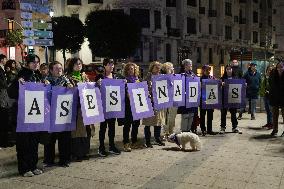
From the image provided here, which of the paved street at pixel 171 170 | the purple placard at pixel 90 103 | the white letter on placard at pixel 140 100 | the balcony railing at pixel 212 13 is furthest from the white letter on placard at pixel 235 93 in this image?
the balcony railing at pixel 212 13

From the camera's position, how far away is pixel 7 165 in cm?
848

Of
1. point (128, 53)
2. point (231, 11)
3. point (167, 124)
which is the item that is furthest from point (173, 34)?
point (167, 124)

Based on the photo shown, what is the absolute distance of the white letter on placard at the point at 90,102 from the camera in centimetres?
852

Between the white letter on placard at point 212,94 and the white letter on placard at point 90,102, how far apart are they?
4.37 meters

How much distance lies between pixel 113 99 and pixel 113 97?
0.14ft

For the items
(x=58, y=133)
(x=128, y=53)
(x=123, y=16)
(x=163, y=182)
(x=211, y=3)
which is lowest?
(x=163, y=182)

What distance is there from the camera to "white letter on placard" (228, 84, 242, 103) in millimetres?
12617

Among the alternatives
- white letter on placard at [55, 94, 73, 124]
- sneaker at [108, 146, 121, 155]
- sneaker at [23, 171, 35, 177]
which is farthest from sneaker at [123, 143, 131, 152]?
sneaker at [23, 171, 35, 177]

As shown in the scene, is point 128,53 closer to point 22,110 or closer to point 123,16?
point 123,16

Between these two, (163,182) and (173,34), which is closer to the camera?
(163,182)

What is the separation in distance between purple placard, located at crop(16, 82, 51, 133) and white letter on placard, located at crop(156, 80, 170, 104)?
11.1 feet

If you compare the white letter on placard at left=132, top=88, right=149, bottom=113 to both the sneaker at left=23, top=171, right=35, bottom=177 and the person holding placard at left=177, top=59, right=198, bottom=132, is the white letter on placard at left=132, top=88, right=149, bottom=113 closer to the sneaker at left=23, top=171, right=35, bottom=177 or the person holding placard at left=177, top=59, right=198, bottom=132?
the person holding placard at left=177, top=59, right=198, bottom=132

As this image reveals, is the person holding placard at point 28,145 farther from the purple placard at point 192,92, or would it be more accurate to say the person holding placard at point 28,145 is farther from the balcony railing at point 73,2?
the balcony railing at point 73,2

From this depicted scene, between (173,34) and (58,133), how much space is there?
153 feet
